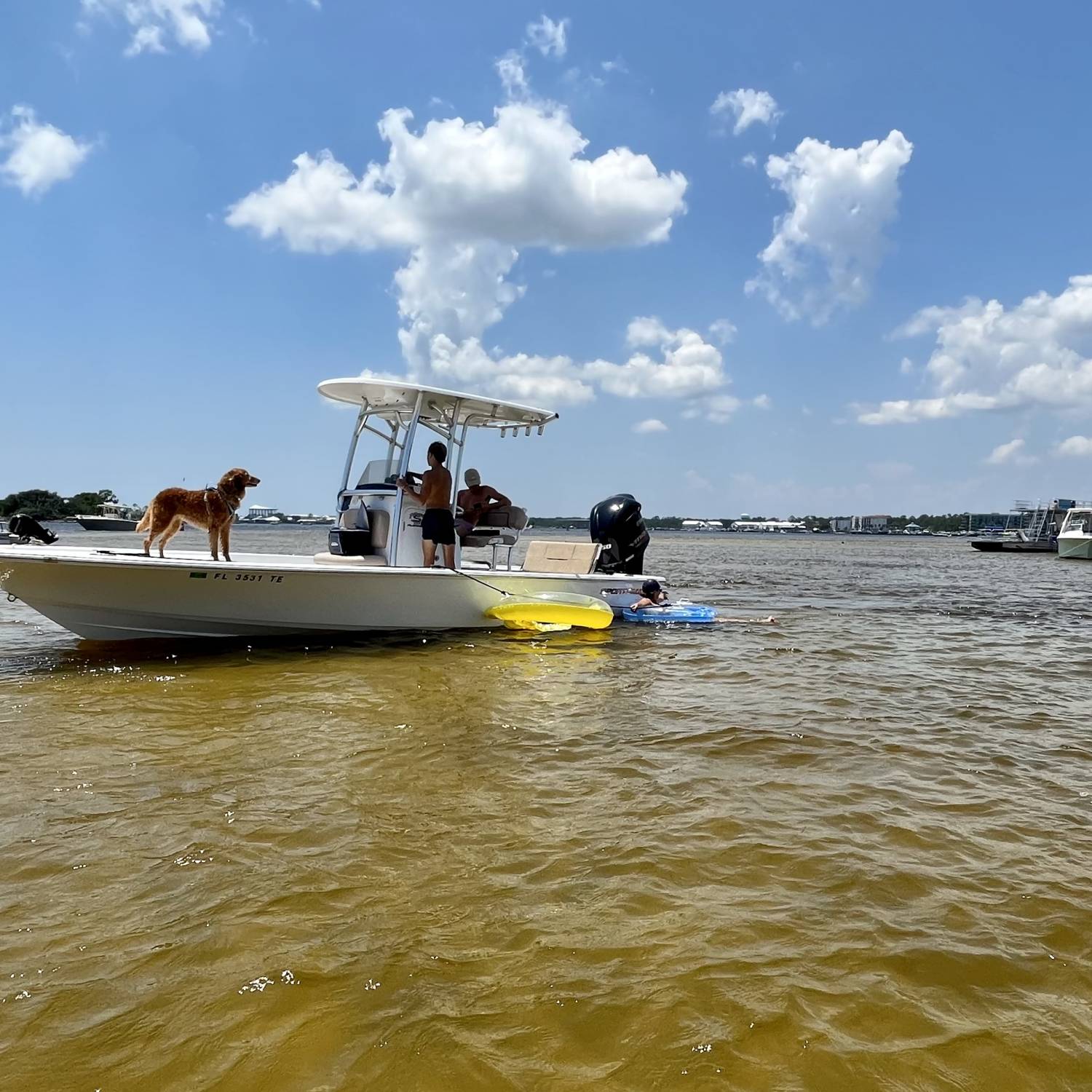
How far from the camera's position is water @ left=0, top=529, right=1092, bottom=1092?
2422mm

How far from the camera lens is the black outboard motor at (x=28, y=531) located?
9.82 m

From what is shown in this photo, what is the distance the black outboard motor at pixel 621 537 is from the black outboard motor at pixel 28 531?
27.0ft

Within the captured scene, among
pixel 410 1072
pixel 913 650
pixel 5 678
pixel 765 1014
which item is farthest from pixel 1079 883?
pixel 5 678

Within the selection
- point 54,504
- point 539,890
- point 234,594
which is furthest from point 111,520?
point 539,890

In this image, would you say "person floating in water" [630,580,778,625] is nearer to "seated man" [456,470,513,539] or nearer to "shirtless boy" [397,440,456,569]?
"seated man" [456,470,513,539]

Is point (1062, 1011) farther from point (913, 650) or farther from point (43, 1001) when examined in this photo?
point (913, 650)

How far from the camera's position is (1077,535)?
143 feet

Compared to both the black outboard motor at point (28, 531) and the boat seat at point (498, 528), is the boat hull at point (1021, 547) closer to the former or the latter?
the boat seat at point (498, 528)

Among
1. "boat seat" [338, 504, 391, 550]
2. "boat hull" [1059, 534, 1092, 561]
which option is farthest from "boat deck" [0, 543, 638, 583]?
"boat hull" [1059, 534, 1092, 561]

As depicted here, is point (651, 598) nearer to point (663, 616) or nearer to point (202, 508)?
point (663, 616)

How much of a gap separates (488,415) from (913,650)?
283 inches

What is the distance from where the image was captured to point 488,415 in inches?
484

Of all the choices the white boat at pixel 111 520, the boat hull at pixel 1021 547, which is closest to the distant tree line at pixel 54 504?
the white boat at pixel 111 520

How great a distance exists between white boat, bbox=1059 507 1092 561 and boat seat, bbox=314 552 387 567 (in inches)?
1767
